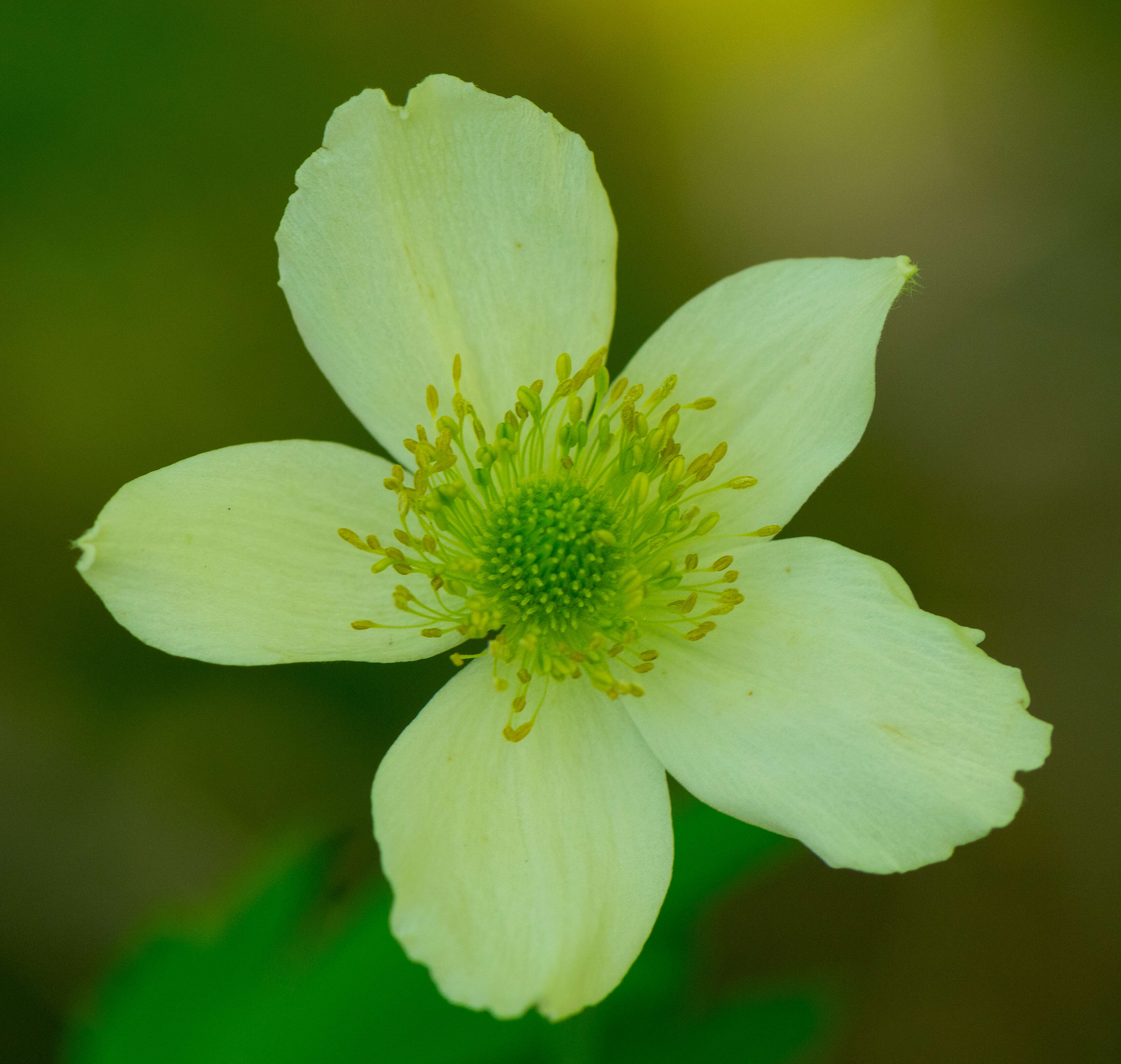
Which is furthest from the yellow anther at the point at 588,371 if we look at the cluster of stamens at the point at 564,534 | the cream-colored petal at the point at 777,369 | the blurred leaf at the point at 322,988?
the blurred leaf at the point at 322,988

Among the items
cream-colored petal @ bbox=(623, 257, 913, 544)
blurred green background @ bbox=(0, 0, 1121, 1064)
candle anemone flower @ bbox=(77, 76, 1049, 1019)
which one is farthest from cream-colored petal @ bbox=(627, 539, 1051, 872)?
blurred green background @ bbox=(0, 0, 1121, 1064)

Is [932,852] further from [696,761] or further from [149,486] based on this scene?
[149,486]

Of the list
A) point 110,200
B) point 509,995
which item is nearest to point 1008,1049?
point 509,995

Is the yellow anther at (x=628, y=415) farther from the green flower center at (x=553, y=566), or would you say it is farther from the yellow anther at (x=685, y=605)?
the yellow anther at (x=685, y=605)

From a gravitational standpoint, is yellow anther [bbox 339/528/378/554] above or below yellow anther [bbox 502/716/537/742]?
above

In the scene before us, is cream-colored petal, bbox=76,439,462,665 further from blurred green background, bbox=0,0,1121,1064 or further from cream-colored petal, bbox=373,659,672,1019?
blurred green background, bbox=0,0,1121,1064

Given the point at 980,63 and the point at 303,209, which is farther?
the point at 980,63
